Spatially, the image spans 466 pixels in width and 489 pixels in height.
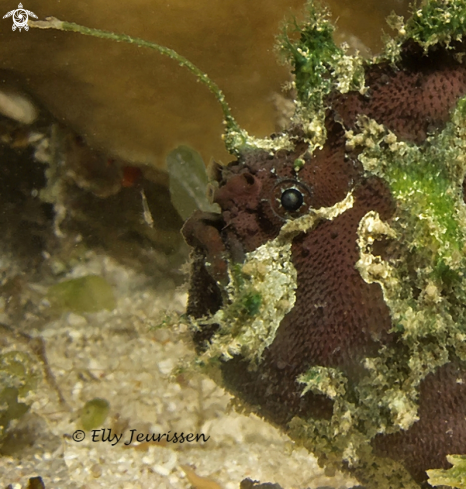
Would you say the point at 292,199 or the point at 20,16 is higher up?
the point at 20,16

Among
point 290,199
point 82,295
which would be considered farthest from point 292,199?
point 82,295

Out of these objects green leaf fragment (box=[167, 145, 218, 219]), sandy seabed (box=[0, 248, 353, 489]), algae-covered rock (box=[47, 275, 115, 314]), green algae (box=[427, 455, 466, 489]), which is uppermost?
green leaf fragment (box=[167, 145, 218, 219])

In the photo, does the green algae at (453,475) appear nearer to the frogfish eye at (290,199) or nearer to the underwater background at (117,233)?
the underwater background at (117,233)

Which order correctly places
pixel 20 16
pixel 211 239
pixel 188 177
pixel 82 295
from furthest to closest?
1. pixel 82 295
2. pixel 188 177
3. pixel 20 16
4. pixel 211 239

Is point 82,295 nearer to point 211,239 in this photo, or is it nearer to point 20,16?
point 20,16

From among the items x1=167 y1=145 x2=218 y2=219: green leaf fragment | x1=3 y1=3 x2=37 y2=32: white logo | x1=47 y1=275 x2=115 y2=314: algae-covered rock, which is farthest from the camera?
x1=47 y1=275 x2=115 y2=314: algae-covered rock

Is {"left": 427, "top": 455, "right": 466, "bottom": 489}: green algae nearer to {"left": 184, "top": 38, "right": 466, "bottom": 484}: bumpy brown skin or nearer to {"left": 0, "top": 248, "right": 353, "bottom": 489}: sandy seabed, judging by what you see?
{"left": 184, "top": 38, "right": 466, "bottom": 484}: bumpy brown skin

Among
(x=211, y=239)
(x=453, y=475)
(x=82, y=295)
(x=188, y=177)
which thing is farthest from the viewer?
(x=82, y=295)

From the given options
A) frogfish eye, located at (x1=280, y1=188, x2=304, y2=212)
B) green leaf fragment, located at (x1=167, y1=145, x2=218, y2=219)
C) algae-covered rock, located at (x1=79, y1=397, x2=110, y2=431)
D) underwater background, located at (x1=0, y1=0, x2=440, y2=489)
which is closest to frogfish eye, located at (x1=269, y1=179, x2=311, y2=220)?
frogfish eye, located at (x1=280, y1=188, x2=304, y2=212)
